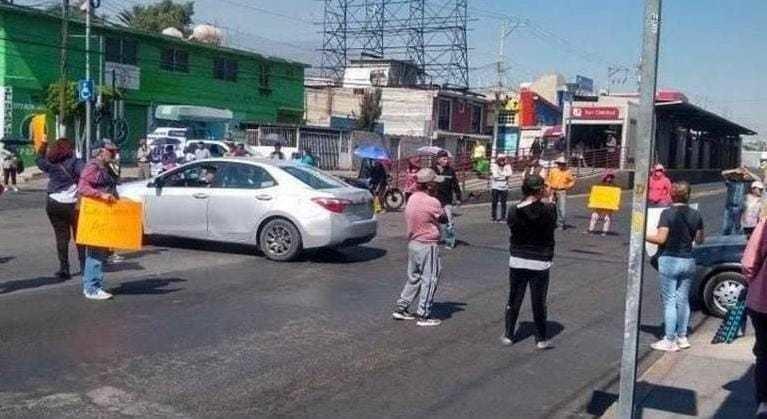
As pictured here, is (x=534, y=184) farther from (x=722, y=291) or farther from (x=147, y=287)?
(x=147, y=287)

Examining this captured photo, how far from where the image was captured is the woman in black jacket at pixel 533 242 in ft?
26.7

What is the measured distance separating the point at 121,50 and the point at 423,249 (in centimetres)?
3594

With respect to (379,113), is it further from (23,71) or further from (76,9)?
(23,71)

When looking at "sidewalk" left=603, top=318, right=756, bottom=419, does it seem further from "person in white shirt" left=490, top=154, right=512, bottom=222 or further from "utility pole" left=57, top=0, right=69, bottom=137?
"utility pole" left=57, top=0, right=69, bottom=137

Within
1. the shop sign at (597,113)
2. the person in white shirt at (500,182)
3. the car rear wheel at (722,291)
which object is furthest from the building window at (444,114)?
the car rear wheel at (722,291)

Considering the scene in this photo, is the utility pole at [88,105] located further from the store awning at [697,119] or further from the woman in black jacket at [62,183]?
the store awning at [697,119]

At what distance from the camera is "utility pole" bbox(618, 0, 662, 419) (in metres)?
4.88

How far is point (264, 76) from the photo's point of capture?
50.7m

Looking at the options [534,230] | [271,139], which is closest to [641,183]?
[534,230]

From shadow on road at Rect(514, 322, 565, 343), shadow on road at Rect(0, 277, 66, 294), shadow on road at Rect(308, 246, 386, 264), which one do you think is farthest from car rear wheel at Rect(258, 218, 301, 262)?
shadow on road at Rect(514, 322, 565, 343)

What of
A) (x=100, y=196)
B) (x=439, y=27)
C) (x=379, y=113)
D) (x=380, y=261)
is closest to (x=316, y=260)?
(x=380, y=261)

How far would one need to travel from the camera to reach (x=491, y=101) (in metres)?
64.9

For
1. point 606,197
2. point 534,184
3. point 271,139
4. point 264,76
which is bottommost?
point 606,197

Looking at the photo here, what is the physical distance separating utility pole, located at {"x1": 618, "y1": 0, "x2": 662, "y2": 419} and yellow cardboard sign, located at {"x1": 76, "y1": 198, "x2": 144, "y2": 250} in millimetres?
6021
